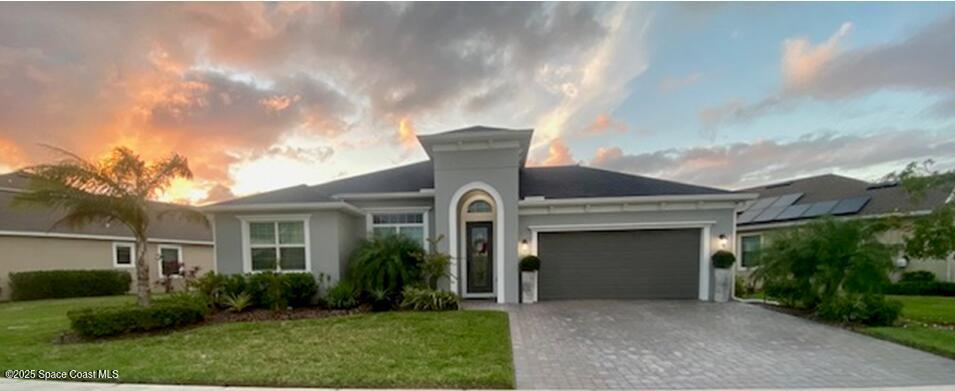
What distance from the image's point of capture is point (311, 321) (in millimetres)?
7773

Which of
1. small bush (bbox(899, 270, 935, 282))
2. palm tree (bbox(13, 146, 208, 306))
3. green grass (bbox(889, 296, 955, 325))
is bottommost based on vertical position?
small bush (bbox(899, 270, 935, 282))

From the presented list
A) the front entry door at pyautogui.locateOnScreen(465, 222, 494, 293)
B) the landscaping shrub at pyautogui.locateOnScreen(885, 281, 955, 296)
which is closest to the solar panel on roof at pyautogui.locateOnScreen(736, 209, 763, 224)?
the landscaping shrub at pyautogui.locateOnScreen(885, 281, 955, 296)

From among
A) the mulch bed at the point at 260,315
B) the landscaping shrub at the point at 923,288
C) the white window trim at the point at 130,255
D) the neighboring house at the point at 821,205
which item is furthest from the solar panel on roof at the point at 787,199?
the white window trim at the point at 130,255

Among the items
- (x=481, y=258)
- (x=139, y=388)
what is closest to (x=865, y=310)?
(x=481, y=258)

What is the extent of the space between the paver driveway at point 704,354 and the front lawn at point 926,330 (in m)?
0.26

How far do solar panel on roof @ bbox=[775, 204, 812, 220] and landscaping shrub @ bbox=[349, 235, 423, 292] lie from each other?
18969mm

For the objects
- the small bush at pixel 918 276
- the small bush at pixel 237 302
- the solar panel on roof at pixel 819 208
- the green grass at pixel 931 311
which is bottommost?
the small bush at pixel 918 276

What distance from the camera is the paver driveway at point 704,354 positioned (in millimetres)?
4438

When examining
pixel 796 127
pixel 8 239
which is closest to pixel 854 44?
pixel 796 127

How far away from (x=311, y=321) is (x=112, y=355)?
121 inches

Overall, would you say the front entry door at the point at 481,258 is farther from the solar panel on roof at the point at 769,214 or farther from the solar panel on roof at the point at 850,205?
the solar panel on roof at the point at 850,205

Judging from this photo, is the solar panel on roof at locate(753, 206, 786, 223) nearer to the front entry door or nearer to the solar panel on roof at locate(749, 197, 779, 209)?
the solar panel on roof at locate(749, 197, 779, 209)

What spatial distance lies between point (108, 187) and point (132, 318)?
9.12 ft

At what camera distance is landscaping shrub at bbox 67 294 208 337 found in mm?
6480
